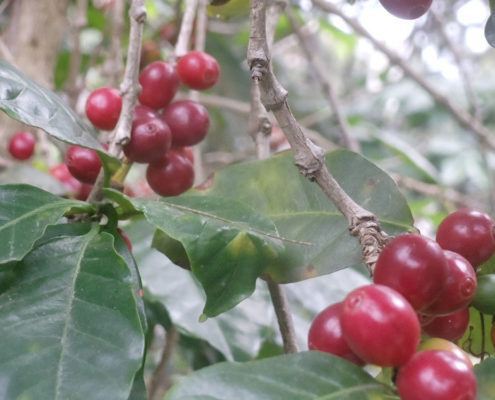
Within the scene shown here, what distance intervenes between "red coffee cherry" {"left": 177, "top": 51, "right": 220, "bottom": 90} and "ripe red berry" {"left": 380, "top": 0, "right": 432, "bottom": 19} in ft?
1.13

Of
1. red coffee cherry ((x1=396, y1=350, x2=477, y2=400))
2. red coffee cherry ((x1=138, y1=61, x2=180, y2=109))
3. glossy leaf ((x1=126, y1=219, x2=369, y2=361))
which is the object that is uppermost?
red coffee cherry ((x1=138, y1=61, x2=180, y2=109))

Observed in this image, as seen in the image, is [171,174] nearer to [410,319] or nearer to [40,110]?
[40,110]

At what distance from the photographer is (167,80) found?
0.81m

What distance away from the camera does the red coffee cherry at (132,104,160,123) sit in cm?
76

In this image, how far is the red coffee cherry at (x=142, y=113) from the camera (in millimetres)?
756

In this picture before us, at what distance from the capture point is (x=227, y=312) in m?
0.92

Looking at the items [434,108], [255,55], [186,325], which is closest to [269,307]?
[186,325]

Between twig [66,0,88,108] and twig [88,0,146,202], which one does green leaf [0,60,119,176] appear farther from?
twig [66,0,88,108]

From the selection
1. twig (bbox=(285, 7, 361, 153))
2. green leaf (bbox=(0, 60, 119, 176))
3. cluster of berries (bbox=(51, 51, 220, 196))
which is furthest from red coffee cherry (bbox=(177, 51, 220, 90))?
twig (bbox=(285, 7, 361, 153))

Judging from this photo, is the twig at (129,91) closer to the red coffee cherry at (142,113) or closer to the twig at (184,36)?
the red coffee cherry at (142,113)

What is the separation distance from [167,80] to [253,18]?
1.07 feet

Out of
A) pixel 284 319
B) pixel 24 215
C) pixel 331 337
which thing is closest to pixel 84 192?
pixel 24 215

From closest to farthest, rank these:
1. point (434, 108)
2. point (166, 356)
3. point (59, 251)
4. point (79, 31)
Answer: point (59, 251)
point (166, 356)
point (79, 31)
point (434, 108)

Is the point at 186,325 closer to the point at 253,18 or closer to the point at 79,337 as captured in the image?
the point at 79,337
